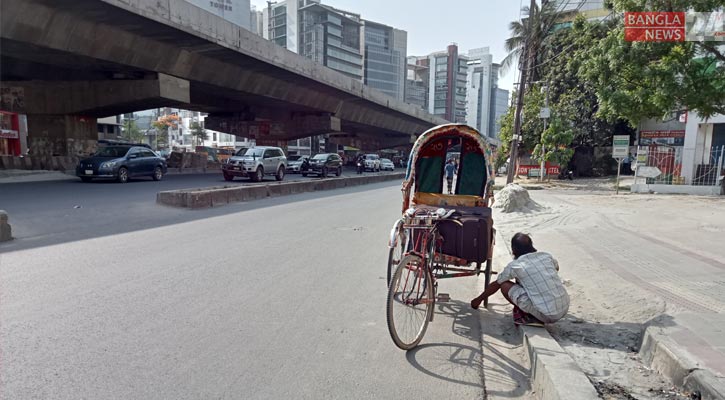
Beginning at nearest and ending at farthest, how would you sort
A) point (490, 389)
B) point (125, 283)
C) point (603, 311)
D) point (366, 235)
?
point (490, 389)
point (603, 311)
point (125, 283)
point (366, 235)

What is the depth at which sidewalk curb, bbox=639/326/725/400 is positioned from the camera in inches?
113

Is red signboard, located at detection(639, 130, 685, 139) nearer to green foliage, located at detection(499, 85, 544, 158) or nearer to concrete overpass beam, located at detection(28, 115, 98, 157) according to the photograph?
green foliage, located at detection(499, 85, 544, 158)

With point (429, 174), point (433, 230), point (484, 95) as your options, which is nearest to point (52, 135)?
point (429, 174)

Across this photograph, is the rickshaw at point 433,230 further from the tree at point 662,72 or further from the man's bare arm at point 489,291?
the tree at point 662,72

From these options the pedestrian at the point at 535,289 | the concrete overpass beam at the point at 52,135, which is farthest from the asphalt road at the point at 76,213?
the concrete overpass beam at the point at 52,135

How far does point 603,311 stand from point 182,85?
24.1 metres

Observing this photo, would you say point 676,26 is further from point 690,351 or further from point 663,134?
point 663,134

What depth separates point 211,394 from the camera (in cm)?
314

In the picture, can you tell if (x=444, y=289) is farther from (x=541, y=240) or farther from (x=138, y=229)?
(x=138, y=229)

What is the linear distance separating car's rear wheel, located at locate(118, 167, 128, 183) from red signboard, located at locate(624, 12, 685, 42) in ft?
66.0

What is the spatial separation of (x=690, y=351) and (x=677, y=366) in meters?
0.28

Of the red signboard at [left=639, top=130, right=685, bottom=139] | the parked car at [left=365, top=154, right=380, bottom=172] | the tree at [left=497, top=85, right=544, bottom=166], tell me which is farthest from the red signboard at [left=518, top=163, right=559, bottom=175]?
the parked car at [left=365, top=154, right=380, bottom=172]

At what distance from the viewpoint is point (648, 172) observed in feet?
64.3

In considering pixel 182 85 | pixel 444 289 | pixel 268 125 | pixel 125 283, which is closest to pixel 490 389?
pixel 444 289
